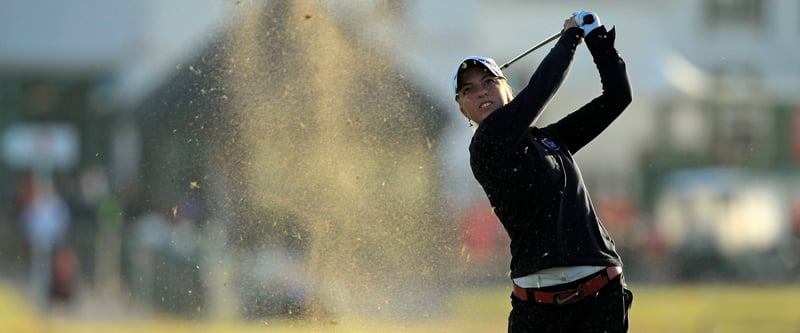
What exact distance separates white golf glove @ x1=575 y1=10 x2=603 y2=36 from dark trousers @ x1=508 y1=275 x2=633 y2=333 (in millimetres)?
698

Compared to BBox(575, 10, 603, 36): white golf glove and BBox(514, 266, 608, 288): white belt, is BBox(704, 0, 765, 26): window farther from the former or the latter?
BBox(514, 266, 608, 288): white belt

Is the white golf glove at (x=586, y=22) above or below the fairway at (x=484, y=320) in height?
below

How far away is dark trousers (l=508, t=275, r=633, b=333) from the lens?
3.48 m

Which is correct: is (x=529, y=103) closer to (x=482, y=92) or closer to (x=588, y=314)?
(x=482, y=92)

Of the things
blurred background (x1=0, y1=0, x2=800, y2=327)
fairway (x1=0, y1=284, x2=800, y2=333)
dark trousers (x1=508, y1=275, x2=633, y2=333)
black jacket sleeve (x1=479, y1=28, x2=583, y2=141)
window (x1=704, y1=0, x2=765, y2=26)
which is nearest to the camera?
black jacket sleeve (x1=479, y1=28, x2=583, y2=141)

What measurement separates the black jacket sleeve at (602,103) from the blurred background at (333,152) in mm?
1566

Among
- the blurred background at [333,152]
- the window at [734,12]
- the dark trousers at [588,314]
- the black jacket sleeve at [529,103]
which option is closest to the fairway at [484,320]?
the blurred background at [333,152]

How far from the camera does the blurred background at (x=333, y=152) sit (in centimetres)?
557

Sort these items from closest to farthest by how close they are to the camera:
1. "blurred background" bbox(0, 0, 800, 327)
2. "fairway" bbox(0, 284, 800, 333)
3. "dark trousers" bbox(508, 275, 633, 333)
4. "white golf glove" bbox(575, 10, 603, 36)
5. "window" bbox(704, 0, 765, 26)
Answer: "dark trousers" bbox(508, 275, 633, 333)
"white golf glove" bbox(575, 10, 603, 36)
"fairway" bbox(0, 284, 800, 333)
"blurred background" bbox(0, 0, 800, 327)
"window" bbox(704, 0, 765, 26)

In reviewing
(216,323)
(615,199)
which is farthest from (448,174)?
(615,199)

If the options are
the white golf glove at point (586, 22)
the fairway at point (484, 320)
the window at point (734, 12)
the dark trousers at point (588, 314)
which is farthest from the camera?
the window at point (734, 12)

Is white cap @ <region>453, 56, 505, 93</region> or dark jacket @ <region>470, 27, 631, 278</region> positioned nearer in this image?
dark jacket @ <region>470, 27, 631, 278</region>

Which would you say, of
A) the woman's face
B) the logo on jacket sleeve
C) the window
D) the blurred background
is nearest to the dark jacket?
the logo on jacket sleeve

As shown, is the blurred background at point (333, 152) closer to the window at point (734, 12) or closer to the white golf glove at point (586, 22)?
the window at point (734, 12)
